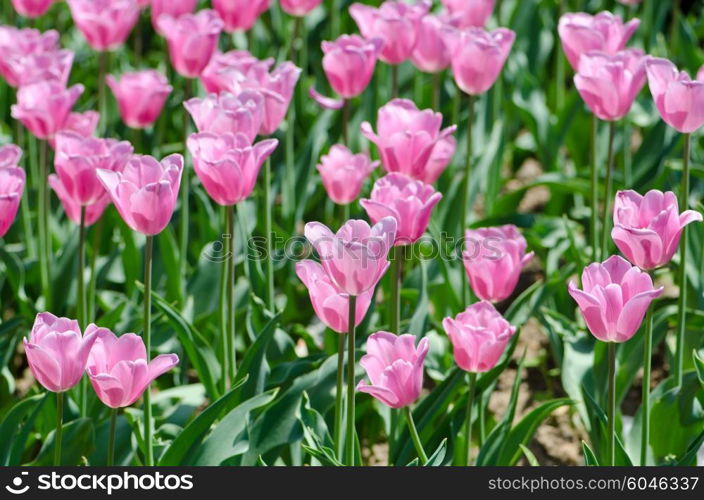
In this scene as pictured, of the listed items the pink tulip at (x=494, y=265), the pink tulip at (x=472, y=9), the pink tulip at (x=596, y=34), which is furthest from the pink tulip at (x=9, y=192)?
the pink tulip at (x=472, y=9)

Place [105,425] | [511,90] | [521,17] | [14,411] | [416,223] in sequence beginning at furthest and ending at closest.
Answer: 1. [521,17]
2. [511,90]
3. [105,425]
4. [14,411]
5. [416,223]

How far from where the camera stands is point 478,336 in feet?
6.86

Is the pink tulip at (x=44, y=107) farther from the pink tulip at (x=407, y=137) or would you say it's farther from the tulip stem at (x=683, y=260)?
the tulip stem at (x=683, y=260)

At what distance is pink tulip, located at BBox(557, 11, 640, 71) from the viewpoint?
2691 mm

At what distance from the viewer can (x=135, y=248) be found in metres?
3.02

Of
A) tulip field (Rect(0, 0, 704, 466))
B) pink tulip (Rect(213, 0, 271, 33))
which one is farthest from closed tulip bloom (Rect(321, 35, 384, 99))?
pink tulip (Rect(213, 0, 271, 33))

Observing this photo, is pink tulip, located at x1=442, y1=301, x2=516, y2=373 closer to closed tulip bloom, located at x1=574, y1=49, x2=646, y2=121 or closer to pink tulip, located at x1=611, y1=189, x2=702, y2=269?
pink tulip, located at x1=611, y1=189, x2=702, y2=269

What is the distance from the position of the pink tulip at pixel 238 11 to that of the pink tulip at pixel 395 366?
1.42 m

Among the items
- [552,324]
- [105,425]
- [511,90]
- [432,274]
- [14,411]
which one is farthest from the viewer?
[511,90]

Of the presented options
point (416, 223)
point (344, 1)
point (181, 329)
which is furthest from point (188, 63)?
point (344, 1)

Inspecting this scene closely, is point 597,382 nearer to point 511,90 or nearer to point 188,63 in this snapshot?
point 188,63

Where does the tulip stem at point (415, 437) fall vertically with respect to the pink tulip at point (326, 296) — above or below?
below

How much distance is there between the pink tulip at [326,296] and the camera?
6.43 ft

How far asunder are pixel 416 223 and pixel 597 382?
0.73 m
